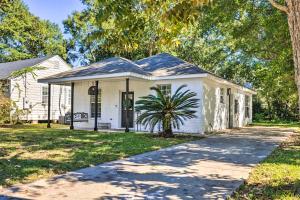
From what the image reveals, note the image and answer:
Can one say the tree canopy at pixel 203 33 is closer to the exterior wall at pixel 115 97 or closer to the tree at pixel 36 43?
the tree at pixel 36 43

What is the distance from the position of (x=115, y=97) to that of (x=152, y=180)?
42.9 ft

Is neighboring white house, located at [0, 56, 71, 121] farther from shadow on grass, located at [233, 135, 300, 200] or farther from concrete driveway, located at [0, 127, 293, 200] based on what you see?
shadow on grass, located at [233, 135, 300, 200]

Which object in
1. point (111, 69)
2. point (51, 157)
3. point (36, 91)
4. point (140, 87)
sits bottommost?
point (51, 157)

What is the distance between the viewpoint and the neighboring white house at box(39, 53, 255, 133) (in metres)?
16.1

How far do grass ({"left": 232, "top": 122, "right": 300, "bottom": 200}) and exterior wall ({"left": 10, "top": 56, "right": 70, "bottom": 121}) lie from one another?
61.8ft

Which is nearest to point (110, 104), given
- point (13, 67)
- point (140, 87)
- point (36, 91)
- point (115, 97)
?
point (115, 97)

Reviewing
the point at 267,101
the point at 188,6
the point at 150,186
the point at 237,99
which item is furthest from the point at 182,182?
the point at 267,101

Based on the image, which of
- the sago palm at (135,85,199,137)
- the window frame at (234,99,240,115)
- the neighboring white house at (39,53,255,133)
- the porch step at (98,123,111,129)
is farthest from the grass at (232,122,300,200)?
the window frame at (234,99,240,115)

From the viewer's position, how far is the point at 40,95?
25109mm

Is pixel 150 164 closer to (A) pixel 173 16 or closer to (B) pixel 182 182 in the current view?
(B) pixel 182 182

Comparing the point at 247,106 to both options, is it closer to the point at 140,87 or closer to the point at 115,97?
the point at 140,87

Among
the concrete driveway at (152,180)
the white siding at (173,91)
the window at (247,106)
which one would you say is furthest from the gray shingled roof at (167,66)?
the window at (247,106)

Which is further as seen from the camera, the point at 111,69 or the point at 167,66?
the point at 167,66

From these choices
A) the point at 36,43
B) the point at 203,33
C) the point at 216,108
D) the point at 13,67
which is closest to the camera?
the point at 203,33
